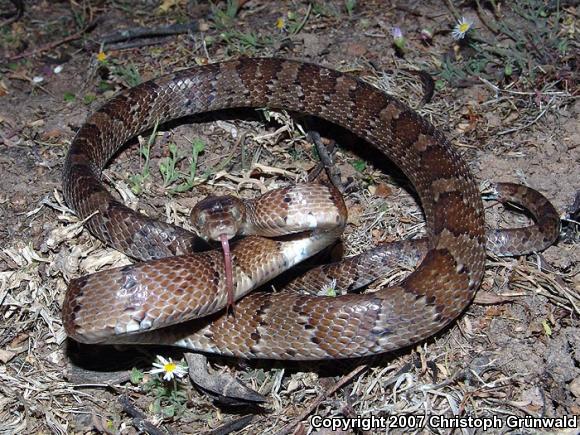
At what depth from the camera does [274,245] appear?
598cm

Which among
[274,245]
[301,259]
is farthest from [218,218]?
[301,259]

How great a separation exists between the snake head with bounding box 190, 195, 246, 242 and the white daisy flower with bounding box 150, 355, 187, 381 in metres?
1.31

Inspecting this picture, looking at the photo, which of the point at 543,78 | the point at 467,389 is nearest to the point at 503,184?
the point at 543,78

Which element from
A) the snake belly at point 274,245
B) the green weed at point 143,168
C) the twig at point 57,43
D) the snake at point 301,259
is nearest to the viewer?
the snake at point 301,259

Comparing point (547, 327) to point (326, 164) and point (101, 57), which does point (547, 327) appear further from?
point (101, 57)

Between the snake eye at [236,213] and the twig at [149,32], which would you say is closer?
the snake eye at [236,213]

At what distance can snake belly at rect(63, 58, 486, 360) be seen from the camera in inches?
221

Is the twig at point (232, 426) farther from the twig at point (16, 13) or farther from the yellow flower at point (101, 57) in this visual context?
the twig at point (16, 13)

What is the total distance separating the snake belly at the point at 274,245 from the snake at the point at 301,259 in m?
0.01

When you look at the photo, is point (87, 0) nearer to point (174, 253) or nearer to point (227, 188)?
point (227, 188)

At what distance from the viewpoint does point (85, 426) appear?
5.96m

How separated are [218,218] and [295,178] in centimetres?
245

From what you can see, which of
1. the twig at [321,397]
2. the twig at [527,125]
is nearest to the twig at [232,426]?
the twig at [321,397]

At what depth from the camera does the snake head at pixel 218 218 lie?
538 cm
